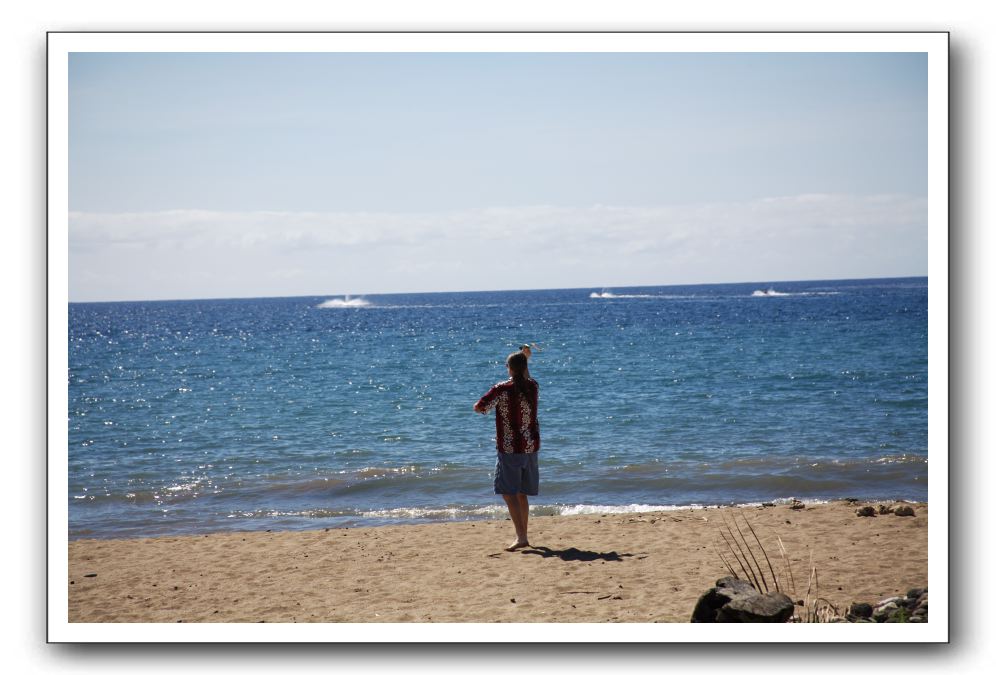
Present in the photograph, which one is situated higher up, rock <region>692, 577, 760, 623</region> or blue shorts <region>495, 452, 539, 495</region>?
blue shorts <region>495, 452, 539, 495</region>

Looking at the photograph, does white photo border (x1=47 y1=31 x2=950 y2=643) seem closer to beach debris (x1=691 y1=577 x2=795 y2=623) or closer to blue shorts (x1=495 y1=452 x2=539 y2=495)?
beach debris (x1=691 y1=577 x2=795 y2=623)

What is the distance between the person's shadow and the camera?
7126mm

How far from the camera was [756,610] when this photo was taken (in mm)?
5449

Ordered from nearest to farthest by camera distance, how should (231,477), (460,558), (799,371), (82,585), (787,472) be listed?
(82,585) → (460,558) → (787,472) → (231,477) → (799,371)

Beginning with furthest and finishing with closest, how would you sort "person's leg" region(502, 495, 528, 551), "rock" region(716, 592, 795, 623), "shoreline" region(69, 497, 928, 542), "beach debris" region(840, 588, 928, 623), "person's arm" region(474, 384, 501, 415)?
"shoreline" region(69, 497, 928, 542), "person's leg" region(502, 495, 528, 551), "person's arm" region(474, 384, 501, 415), "beach debris" region(840, 588, 928, 623), "rock" region(716, 592, 795, 623)

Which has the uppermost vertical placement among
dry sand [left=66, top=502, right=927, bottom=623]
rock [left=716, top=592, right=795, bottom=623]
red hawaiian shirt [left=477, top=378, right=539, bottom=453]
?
red hawaiian shirt [left=477, top=378, right=539, bottom=453]

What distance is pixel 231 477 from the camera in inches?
480

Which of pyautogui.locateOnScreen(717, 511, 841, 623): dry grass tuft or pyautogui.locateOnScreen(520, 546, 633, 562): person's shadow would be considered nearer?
pyautogui.locateOnScreen(717, 511, 841, 623): dry grass tuft

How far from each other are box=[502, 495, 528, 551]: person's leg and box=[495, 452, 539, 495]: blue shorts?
0.14 meters

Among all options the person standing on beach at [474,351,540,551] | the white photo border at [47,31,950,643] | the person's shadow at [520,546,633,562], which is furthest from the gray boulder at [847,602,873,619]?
the person standing on beach at [474,351,540,551]

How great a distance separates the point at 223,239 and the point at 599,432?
8.52m
